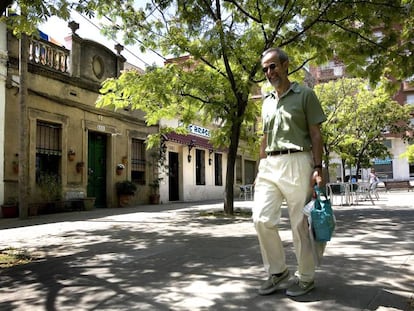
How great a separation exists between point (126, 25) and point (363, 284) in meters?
8.81

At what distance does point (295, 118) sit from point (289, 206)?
721 millimetres

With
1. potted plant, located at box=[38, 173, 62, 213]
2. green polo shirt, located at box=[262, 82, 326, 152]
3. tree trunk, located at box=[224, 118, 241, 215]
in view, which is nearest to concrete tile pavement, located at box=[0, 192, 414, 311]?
green polo shirt, located at box=[262, 82, 326, 152]

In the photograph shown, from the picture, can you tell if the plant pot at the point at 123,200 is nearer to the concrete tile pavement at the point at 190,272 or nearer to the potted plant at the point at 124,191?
the potted plant at the point at 124,191

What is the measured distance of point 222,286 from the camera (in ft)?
12.6

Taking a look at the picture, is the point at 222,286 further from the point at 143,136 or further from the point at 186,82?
the point at 143,136

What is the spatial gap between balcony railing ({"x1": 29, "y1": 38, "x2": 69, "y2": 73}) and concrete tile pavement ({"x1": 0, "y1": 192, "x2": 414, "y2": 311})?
7229mm

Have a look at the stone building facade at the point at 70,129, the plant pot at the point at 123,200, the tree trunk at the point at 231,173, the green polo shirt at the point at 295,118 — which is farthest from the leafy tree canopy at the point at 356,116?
the green polo shirt at the point at 295,118

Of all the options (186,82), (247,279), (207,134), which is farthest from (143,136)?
(247,279)

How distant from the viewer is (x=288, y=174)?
336 centimetres

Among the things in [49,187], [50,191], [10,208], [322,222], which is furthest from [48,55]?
[322,222]

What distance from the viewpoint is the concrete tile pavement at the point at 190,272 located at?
11.1ft

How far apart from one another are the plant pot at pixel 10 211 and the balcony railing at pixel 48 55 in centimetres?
446

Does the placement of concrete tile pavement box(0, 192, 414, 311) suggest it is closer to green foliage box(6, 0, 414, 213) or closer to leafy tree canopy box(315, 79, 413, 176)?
green foliage box(6, 0, 414, 213)

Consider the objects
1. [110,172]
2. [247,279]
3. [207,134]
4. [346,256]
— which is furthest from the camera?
[207,134]
